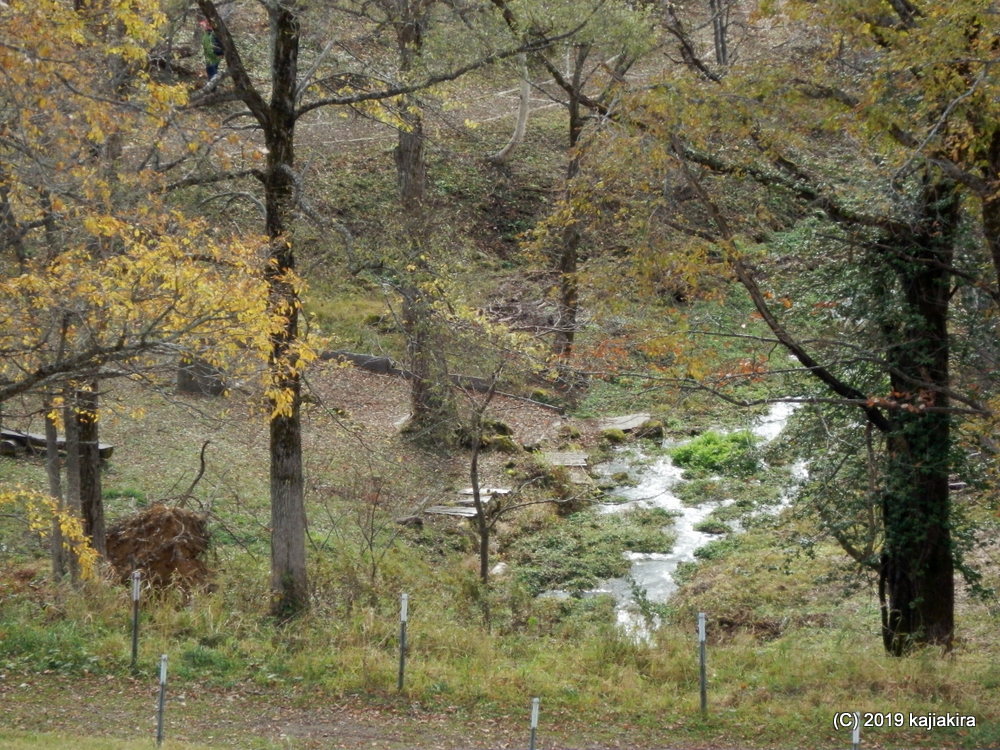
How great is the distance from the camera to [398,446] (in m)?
21.9

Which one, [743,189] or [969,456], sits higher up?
[743,189]

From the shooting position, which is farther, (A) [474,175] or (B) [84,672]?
(A) [474,175]

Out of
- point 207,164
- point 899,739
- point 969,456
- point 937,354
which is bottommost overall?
point 899,739

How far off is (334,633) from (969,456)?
28.3 feet

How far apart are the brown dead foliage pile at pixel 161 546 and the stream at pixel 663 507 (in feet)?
19.6

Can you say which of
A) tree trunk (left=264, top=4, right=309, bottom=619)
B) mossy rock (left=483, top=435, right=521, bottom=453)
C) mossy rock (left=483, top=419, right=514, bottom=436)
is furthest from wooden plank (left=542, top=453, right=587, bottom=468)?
tree trunk (left=264, top=4, right=309, bottom=619)

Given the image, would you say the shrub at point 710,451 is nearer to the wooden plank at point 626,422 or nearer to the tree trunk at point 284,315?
the wooden plank at point 626,422

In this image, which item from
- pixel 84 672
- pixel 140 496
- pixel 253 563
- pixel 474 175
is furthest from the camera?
pixel 474 175

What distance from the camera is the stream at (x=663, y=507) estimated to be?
55.6 feet

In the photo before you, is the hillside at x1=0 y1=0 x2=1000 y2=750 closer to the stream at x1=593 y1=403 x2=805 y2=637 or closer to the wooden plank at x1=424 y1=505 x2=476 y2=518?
the stream at x1=593 y1=403 x2=805 y2=637

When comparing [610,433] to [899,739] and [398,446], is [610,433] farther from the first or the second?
[899,739]

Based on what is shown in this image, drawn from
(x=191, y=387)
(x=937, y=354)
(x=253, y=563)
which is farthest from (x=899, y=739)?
(x=191, y=387)

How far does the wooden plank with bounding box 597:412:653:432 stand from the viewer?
2623cm

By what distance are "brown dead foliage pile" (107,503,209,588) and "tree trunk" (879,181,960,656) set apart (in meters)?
9.09
